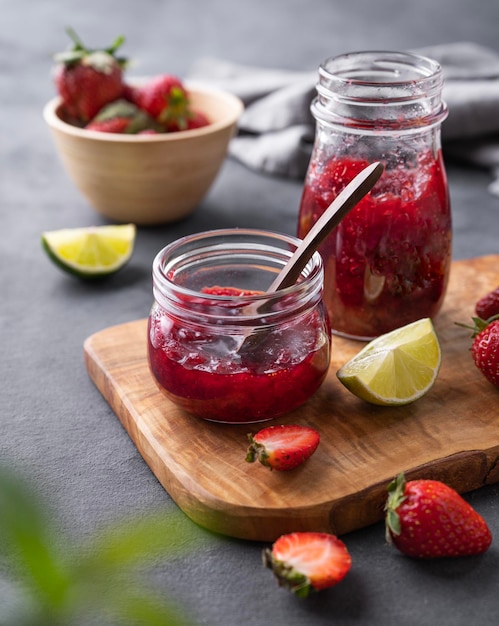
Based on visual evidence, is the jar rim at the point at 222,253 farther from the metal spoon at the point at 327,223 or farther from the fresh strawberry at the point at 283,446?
the fresh strawberry at the point at 283,446

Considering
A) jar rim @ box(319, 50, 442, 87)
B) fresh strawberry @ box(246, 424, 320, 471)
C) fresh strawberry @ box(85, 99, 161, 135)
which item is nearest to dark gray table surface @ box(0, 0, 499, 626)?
fresh strawberry @ box(246, 424, 320, 471)

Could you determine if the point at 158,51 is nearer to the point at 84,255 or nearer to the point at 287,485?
the point at 84,255

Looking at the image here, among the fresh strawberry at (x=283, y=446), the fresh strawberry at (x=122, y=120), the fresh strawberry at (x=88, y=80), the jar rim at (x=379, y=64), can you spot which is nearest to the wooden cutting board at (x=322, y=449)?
the fresh strawberry at (x=283, y=446)

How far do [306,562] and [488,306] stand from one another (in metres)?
0.83

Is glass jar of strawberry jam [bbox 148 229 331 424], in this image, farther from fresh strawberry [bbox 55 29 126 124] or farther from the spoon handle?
fresh strawberry [bbox 55 29 126 124]

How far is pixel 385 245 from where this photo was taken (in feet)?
5.43

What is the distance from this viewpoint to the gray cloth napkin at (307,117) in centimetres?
272

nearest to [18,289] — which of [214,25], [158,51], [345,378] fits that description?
[345,378]

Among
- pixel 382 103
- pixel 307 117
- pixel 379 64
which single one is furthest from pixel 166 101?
pixel 382 103

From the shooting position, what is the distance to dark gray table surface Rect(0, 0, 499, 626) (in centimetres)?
121

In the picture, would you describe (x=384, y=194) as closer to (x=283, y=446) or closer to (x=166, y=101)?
(x=283, y=446)

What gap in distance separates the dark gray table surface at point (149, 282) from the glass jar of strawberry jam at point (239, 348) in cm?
19

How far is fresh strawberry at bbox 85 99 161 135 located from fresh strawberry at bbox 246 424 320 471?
1.28m

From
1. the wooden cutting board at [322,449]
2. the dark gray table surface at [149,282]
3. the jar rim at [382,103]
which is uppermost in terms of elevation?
the jar rim at [382,103]
